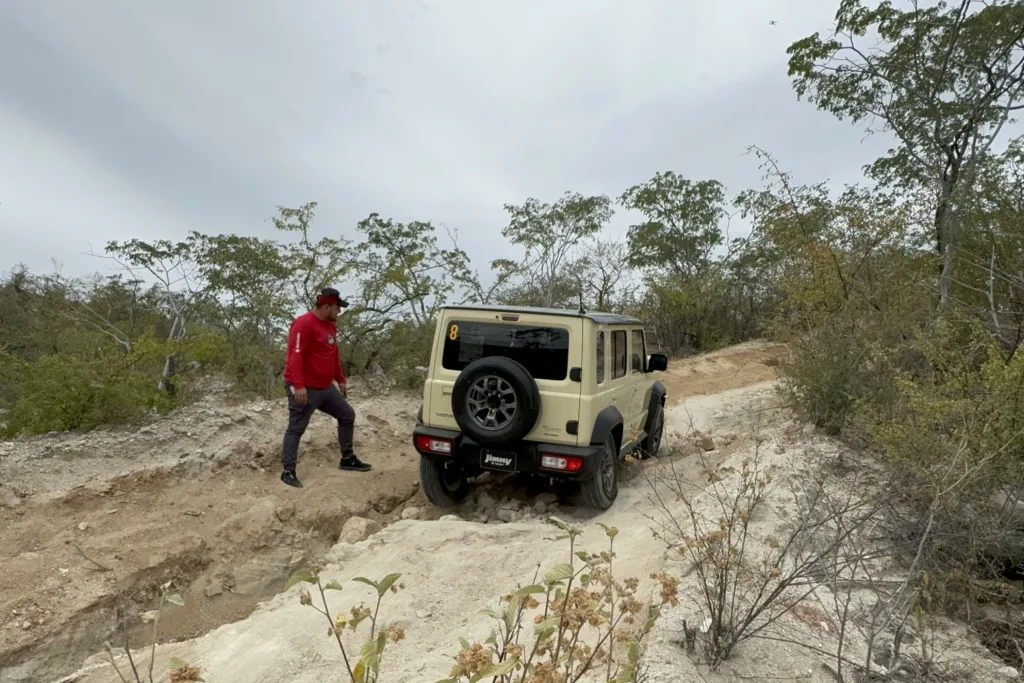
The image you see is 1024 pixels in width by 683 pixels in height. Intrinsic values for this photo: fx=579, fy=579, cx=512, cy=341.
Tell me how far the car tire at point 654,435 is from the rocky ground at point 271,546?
19cm

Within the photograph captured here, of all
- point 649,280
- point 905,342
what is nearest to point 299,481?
point 905,342

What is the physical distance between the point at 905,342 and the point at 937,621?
3.70m

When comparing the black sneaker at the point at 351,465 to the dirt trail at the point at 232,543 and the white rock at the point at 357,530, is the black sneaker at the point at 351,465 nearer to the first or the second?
the dirt trail at the point at 232,543

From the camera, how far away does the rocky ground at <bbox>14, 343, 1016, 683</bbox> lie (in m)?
2.84

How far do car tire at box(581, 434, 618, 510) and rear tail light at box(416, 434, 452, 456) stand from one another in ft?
3.65

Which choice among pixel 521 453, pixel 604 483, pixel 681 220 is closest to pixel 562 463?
pixel 521 453

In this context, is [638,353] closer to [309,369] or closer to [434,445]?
[434,445]

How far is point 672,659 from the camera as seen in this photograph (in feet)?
7.97

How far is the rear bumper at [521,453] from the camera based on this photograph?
4.32 meters

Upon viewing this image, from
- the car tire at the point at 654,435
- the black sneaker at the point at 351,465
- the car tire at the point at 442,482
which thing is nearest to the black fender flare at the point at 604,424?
the car tire at the point at 442,482

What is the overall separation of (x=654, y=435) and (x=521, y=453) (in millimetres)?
2617

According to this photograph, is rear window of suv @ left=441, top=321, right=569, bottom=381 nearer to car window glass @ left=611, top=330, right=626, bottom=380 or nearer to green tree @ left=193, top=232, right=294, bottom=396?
car window glass @ left=611, top=330, right=626, bottom=380

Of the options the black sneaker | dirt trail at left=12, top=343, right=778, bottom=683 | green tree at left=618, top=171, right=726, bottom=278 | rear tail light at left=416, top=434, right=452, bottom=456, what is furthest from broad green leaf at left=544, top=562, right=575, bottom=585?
green tree at left=618, top=171, right=726, bottom=278

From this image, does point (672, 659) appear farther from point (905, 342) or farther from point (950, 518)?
point (905, 342)
